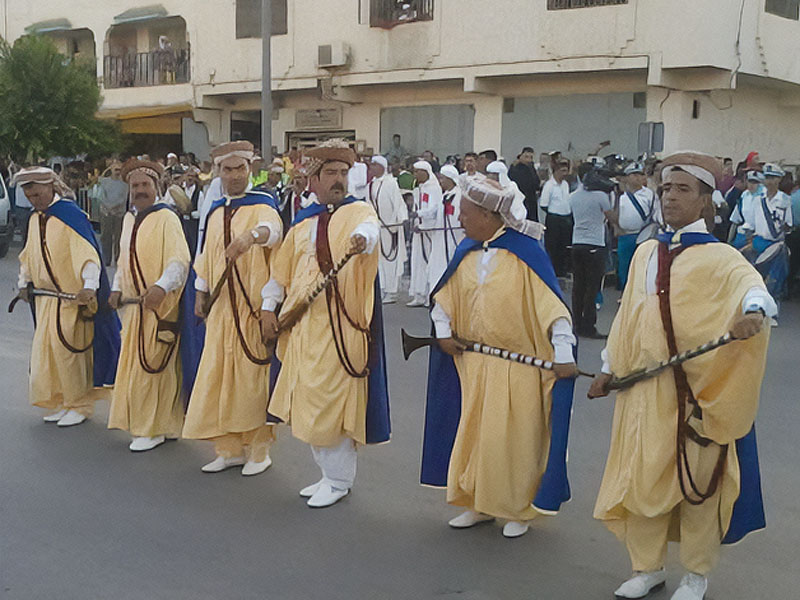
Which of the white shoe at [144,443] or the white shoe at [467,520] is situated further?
the white shoe at [144,443]

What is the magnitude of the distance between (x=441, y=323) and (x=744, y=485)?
5.12ft

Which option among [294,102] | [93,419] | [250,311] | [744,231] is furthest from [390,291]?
[294,102]

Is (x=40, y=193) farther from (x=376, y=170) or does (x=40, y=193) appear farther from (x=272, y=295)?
(x=376, y=170)

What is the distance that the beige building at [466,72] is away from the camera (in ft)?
57.4

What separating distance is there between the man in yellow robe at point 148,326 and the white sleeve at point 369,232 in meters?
1.52

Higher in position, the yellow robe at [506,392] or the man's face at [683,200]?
the man's face at [683,200]

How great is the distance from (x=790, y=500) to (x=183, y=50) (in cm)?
2287

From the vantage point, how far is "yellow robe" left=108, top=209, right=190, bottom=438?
231 inches

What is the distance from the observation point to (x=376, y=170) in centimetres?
1274

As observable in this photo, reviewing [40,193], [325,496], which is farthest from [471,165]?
[325,496]

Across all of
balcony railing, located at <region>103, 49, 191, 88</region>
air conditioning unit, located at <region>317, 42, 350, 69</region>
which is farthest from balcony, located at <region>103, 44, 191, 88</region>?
air conditioning unit, located at <region>317, 42, 350, 69</region>

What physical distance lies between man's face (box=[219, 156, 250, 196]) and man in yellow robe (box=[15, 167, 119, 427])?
1.36m

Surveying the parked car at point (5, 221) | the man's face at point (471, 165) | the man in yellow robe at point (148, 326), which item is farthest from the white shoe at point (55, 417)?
the parked car at point (5, 221)

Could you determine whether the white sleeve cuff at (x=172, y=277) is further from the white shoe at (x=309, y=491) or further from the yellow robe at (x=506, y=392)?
the yellow robe at (x=506, y=392)
